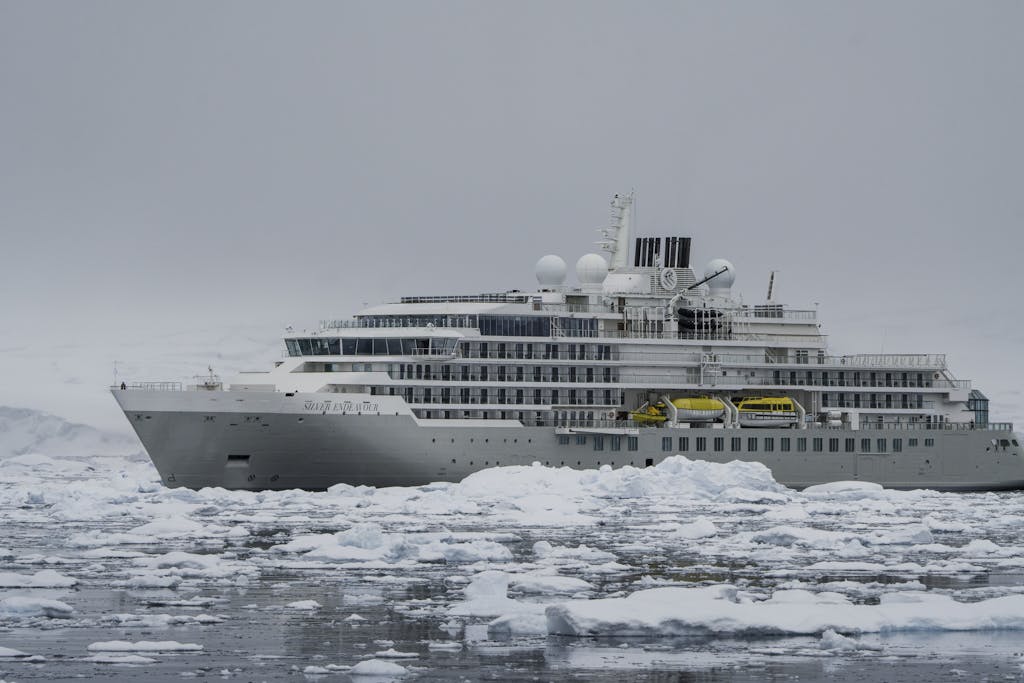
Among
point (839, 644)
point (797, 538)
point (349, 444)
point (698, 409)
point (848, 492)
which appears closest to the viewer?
point (839, 644)

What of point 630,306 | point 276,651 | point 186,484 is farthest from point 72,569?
point 630,306

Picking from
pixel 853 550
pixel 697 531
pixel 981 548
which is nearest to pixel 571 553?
pixel 697 531

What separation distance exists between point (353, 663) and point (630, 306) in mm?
43582

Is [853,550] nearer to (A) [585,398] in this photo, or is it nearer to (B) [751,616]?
(B) [751,616]

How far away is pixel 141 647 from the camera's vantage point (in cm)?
2092

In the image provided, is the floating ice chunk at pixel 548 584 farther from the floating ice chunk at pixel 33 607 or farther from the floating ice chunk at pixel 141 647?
the floating ice chunk at pixel 33 607

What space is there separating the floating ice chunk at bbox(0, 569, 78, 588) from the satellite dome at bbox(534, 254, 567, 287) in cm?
3742

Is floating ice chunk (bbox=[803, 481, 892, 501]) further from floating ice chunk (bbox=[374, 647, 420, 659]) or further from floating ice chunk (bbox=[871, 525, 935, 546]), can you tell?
floating ice chunk (bbox=[374, 647, 420, 659])

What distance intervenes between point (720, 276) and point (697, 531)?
30671mm

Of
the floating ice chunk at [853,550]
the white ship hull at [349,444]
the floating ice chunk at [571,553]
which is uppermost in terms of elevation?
the white ship hull at [349,444]

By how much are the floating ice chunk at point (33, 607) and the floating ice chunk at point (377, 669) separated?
6389 millimetres

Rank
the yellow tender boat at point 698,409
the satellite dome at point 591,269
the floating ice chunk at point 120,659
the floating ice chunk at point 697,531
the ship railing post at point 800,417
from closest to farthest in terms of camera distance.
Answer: the floating ice chunk at point 120,659 → the floating ice chunk at point 697,531 → the yellow tender boat at point 698,409 → the ship railing post at point 800,417 → the satellite dome at point 591,269

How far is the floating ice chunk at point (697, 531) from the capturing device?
38.2m

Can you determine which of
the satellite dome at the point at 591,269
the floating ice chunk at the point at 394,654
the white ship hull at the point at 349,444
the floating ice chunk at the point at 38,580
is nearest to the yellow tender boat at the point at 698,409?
the white ship hull at the point at 349,444
